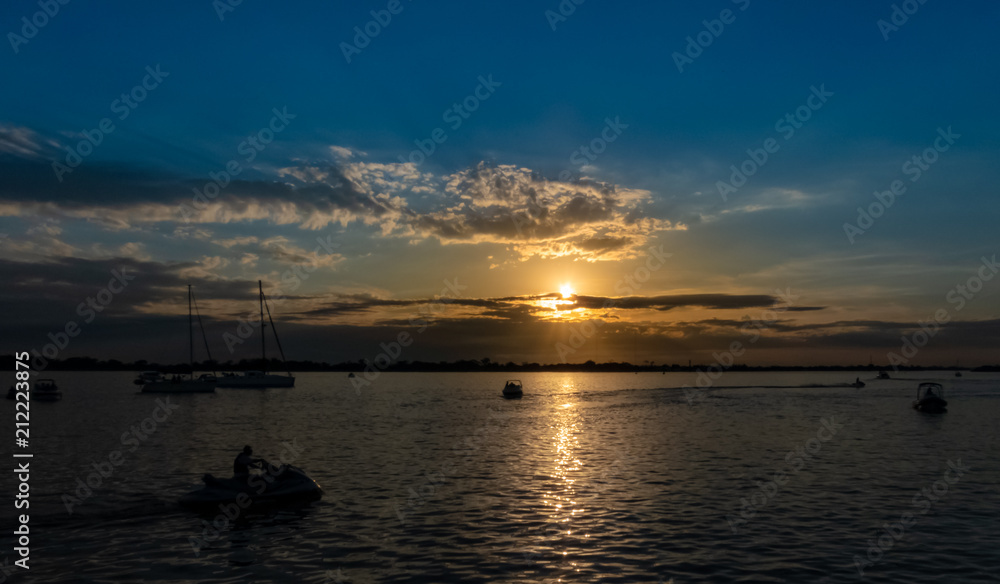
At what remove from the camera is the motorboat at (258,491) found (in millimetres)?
27625

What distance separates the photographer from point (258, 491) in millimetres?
28625

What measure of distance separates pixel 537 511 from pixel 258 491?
1239cm

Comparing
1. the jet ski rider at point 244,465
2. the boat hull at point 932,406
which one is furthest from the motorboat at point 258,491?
the boat hull at point 932,406

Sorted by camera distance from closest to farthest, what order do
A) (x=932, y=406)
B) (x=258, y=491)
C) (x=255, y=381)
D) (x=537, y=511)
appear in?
(x=537, y=511), (x=258, y=491), (x=932, y=406), (x=255, y=381)

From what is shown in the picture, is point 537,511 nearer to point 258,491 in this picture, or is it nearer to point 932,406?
point 258,491

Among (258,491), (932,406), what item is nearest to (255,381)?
(258,491)

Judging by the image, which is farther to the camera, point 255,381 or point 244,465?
point 255,381

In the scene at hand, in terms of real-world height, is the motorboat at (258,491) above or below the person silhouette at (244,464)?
below

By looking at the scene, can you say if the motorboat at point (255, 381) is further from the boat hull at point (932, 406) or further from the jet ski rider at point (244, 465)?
the jet ski rider at point (244, 465)

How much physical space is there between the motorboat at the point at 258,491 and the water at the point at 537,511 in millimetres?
905

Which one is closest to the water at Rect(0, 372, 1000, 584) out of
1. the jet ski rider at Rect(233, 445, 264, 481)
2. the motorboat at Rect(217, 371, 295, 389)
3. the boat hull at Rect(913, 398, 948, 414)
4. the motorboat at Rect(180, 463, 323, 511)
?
the motorboat at Rect(180, 463, 323, 511)

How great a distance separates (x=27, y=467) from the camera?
38.0 m

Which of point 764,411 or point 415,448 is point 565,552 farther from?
point 764,411

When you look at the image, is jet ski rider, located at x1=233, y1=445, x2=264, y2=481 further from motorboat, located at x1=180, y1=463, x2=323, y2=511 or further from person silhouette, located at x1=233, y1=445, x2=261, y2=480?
motorboat, located at x1=180, y1=463, x2=323, y2=511
